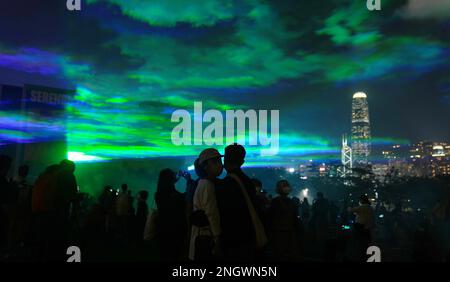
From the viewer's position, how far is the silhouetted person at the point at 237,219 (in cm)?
319

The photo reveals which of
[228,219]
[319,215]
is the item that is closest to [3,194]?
[228,219]

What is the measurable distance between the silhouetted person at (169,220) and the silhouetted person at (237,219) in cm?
169

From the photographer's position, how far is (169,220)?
4.80 m

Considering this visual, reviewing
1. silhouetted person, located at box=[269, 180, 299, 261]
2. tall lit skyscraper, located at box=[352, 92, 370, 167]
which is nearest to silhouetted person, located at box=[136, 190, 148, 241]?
silhouetted person, located at box=[269, 180, 299, 261]

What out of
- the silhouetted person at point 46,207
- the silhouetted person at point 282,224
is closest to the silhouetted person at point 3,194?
the silhouetted person at point 46,207

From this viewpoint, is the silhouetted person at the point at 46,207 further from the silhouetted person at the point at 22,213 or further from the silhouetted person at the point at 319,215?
the silhouetted person at the point at 319,215

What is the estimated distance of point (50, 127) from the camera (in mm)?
55000

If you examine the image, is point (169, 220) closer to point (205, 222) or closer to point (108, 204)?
point (205, 222)

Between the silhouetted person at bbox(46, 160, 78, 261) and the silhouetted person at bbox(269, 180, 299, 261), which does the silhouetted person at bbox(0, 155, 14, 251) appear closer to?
the silhouetted person at bbox(46, 160, 78, 261)

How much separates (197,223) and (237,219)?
359 millimetres

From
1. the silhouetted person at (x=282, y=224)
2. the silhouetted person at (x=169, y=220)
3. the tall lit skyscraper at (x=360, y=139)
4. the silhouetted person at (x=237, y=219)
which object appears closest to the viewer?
the silhouetted person at (x=237, y=219)
